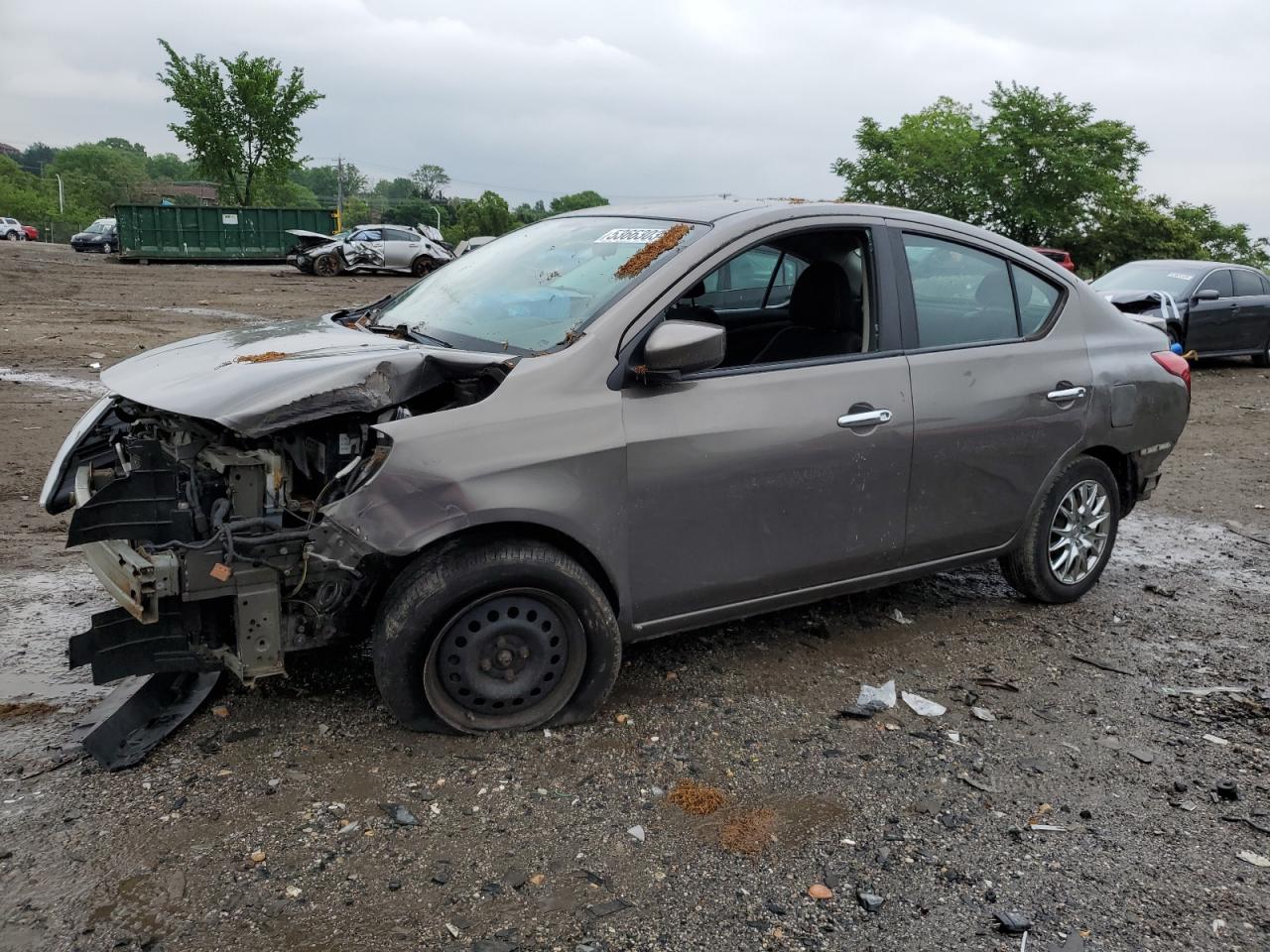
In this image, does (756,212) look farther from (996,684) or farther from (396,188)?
(396,188)

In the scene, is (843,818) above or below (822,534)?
below

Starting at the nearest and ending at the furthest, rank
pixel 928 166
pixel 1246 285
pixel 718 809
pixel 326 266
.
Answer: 1. pixel 718 809
2. pixel 1246 285
3. pixel 326 266
4. pixel 928 166

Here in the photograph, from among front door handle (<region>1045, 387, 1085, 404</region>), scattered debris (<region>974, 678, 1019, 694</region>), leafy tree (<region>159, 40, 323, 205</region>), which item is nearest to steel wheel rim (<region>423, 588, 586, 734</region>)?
scattered debris (<region>974, 678, 1019, 694</region>)

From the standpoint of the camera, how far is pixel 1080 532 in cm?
510

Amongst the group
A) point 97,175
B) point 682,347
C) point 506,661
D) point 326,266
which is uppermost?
point 97,175

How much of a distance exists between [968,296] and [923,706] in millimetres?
1777

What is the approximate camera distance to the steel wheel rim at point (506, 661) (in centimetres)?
349

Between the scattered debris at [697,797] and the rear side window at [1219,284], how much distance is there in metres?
14.0

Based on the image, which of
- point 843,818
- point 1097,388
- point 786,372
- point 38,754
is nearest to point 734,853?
point 843,818

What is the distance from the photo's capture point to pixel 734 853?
306cm

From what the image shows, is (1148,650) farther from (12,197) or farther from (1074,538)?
(12,197)

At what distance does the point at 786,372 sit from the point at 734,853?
1.76 m

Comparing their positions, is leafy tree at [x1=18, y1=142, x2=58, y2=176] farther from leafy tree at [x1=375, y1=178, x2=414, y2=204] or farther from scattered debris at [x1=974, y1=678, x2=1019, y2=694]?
scattered debris at [x1=974, y1=678, x2=1019, y2=694]

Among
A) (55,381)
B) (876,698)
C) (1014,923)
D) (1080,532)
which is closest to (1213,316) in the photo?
(1080,532)
